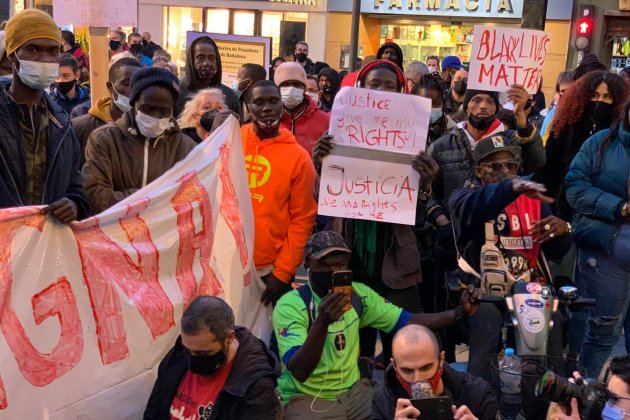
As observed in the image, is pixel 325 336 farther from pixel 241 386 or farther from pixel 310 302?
pixel 241 386

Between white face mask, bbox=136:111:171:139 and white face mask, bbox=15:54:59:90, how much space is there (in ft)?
1.69

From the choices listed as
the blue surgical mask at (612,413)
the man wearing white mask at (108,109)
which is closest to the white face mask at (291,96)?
the man wearing white mask at (108,109)

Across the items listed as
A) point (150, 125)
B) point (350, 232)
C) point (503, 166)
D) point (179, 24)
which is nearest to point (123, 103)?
point (150, 125)

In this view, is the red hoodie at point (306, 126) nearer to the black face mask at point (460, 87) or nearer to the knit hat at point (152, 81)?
the knit hat at point (152, 81)

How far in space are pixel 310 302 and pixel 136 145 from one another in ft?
3.97

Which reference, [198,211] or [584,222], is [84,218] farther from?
[584,222]

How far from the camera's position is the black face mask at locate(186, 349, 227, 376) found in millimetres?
3590

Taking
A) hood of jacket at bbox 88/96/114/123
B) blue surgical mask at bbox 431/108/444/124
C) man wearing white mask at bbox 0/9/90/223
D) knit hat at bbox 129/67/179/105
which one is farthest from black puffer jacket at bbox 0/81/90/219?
blue surgical mask at bbox 431/108/444/124

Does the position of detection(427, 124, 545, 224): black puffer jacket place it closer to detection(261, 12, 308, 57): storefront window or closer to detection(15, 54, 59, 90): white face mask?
detection(15, 54, 59, 90): white face mask

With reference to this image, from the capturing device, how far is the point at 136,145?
453 cm

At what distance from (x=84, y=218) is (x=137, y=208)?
9.6 inches

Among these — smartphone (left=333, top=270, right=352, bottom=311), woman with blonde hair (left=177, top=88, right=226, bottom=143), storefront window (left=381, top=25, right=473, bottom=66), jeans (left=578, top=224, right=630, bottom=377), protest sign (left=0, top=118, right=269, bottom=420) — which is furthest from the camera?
storefront window (left=381, top=25, right=473, bottom=66)

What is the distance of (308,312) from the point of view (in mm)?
4168

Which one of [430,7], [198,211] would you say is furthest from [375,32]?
[198,211]
